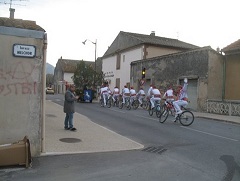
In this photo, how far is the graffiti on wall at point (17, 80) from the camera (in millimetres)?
7195

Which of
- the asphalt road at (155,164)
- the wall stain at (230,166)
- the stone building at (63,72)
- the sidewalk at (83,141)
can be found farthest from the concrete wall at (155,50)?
the stone building at (63,72)

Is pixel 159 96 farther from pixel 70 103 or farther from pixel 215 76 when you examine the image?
pixel 70 103

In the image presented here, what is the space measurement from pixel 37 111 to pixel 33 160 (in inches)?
43.2

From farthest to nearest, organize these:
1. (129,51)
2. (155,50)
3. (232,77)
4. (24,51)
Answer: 1. (129,51)
2. (155,50)
3. (232,77)
4. (24,51)

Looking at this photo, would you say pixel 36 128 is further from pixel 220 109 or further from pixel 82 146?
pixel 220 109

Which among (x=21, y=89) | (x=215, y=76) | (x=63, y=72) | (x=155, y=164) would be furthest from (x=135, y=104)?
(x=63, y=72)

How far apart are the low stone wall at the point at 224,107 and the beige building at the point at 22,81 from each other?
16.1 meters

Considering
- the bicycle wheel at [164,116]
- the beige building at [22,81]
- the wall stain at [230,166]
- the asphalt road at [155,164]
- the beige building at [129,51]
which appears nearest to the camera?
the asphalt road at [155,164]

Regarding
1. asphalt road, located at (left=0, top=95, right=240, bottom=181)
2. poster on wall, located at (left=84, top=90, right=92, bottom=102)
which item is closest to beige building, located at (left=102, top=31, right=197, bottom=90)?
poster on wall, located at (left=84, top=90, right=92, bottom=102)

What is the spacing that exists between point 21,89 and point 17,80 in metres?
0.22

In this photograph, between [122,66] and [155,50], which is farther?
[122,66]

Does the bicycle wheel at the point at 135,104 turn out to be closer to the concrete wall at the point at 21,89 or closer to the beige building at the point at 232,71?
the beige building at the point at 232,71

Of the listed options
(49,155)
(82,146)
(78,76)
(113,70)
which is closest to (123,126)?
(82,146)

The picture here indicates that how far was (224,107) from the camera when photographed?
2173 cm
